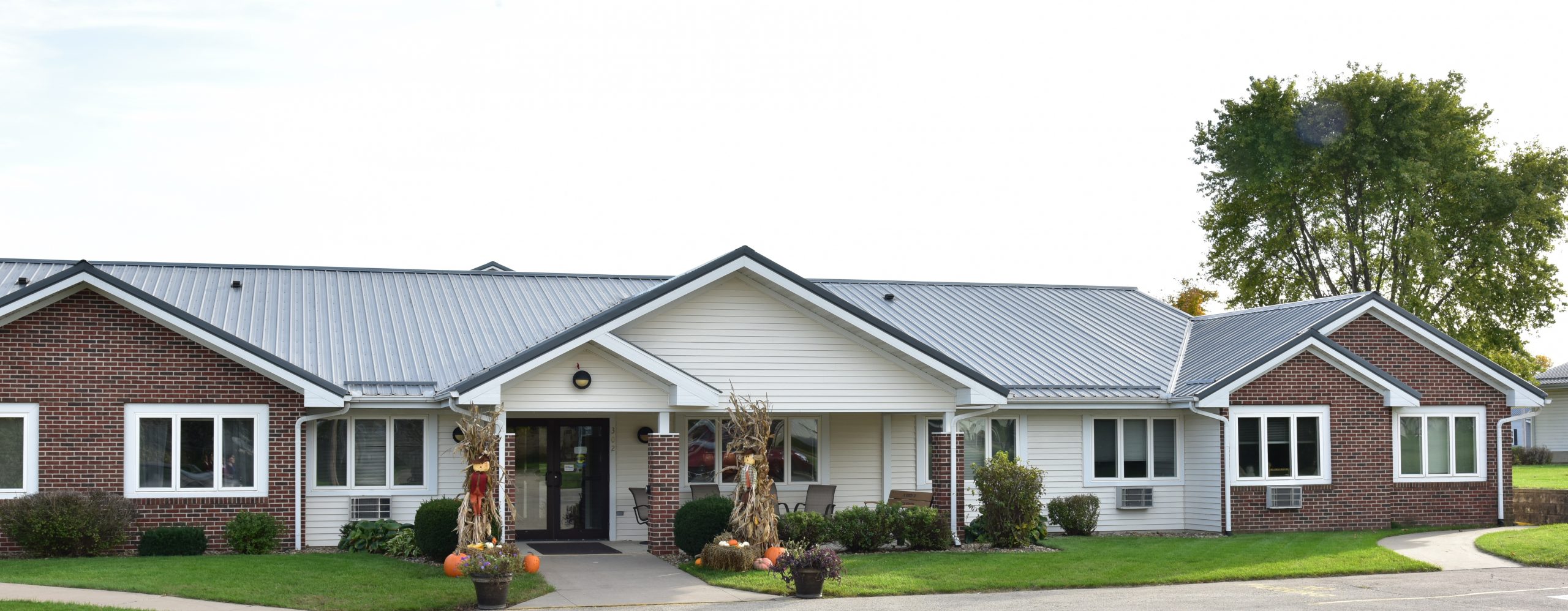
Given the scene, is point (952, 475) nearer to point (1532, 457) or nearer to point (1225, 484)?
point (1225, 484)

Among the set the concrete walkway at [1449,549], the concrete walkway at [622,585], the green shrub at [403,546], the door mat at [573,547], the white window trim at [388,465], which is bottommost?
the concrete walkway at [1449,549]

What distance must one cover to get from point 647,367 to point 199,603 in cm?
665

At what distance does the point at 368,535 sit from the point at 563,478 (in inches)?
129

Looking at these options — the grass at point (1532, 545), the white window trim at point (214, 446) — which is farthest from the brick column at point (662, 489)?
the grass at point (1532, 545)

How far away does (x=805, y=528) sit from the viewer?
65.1ft

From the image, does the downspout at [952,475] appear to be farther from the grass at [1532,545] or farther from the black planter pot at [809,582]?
the grass at [1532,545]

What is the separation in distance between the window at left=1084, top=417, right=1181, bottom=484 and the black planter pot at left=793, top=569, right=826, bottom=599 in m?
9.51

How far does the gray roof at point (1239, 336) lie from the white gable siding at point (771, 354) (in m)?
5.88

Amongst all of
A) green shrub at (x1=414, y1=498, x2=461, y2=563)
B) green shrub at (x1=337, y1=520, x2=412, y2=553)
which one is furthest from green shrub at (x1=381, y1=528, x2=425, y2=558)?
green shrub at (x1=414, y1=498, x2=461, y2=563)

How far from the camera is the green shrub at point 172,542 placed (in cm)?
1891

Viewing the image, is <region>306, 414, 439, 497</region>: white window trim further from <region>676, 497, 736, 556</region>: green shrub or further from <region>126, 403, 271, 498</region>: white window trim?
<region>676, 497, 736, 556</region>: green shrub

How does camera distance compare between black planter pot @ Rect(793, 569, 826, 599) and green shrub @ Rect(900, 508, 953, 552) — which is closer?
black planter pot @ Rect(793, 569, 826, 599)

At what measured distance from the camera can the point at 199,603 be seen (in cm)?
1450

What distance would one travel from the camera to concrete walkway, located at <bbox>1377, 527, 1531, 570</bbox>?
1948 cm
